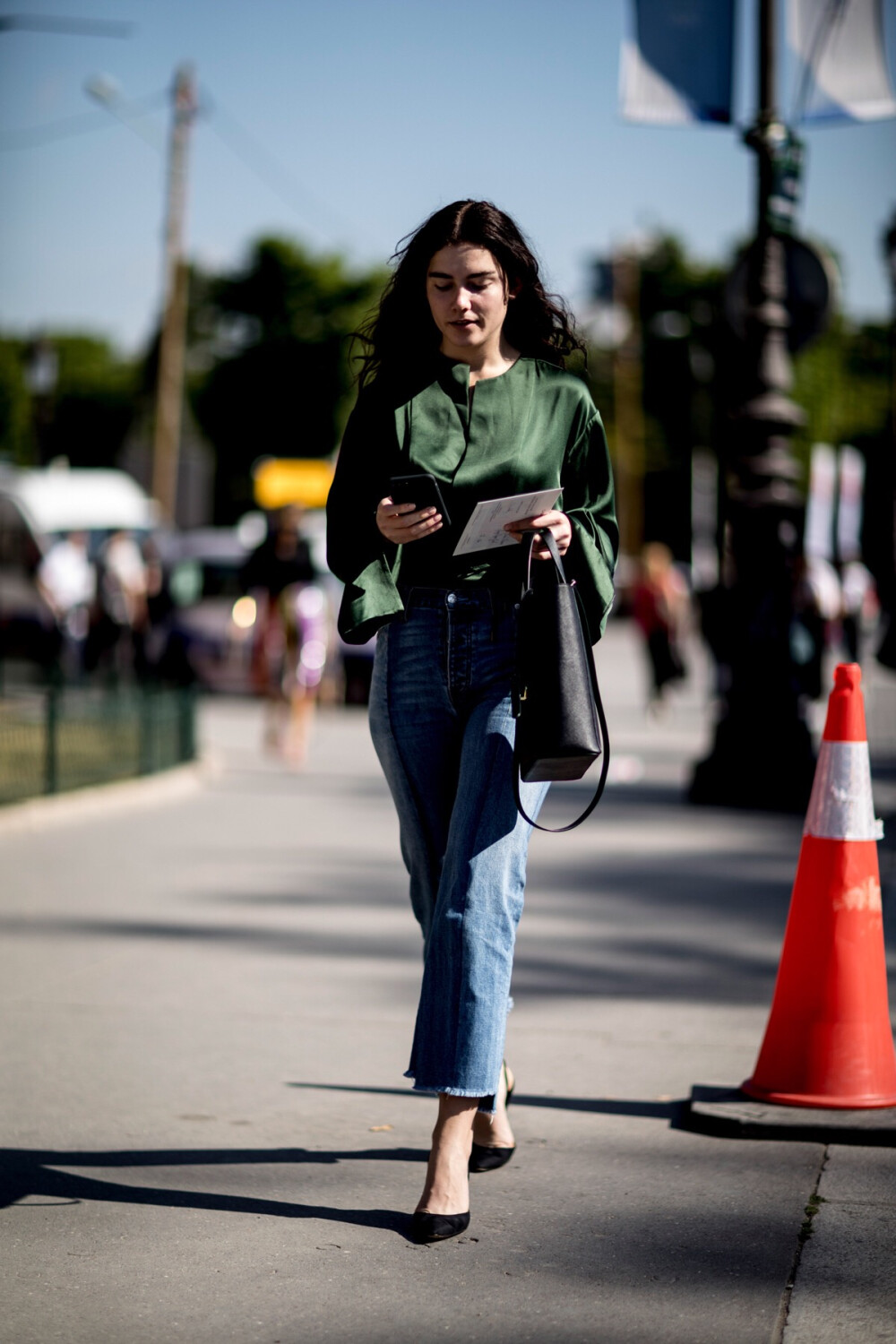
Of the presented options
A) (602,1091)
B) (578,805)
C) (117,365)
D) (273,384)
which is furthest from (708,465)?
(602,1091)

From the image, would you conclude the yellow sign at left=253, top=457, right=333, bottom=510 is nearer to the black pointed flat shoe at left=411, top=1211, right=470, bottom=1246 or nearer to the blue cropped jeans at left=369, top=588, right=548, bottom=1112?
the blue cropped jeans at left=369, top=588, right=548, bottom=1112

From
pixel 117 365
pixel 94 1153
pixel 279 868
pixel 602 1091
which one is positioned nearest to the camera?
pixel 94 1153

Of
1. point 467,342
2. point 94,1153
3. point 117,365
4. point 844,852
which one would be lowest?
point 94,1153

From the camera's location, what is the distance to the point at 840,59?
30.4 ft

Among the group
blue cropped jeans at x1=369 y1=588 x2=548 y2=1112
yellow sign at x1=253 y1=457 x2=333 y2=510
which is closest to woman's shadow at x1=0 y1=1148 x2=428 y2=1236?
blue cropped jeans at x1=369 y1=588 x2=548 y2=1112

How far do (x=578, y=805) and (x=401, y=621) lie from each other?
776 centimetres

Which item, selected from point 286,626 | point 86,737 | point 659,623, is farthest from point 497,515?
point 659,623

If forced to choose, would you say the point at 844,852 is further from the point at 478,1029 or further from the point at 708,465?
the point at 708,465

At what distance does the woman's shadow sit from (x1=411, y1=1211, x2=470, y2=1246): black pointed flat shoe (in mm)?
59

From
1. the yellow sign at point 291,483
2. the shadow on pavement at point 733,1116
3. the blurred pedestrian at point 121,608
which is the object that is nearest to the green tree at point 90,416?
the yellow sign at point 291,483

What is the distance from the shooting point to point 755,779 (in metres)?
10.7

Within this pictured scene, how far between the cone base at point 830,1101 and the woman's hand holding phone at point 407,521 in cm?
168

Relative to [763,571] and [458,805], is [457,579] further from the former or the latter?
[763,571]

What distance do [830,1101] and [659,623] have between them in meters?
14.3
